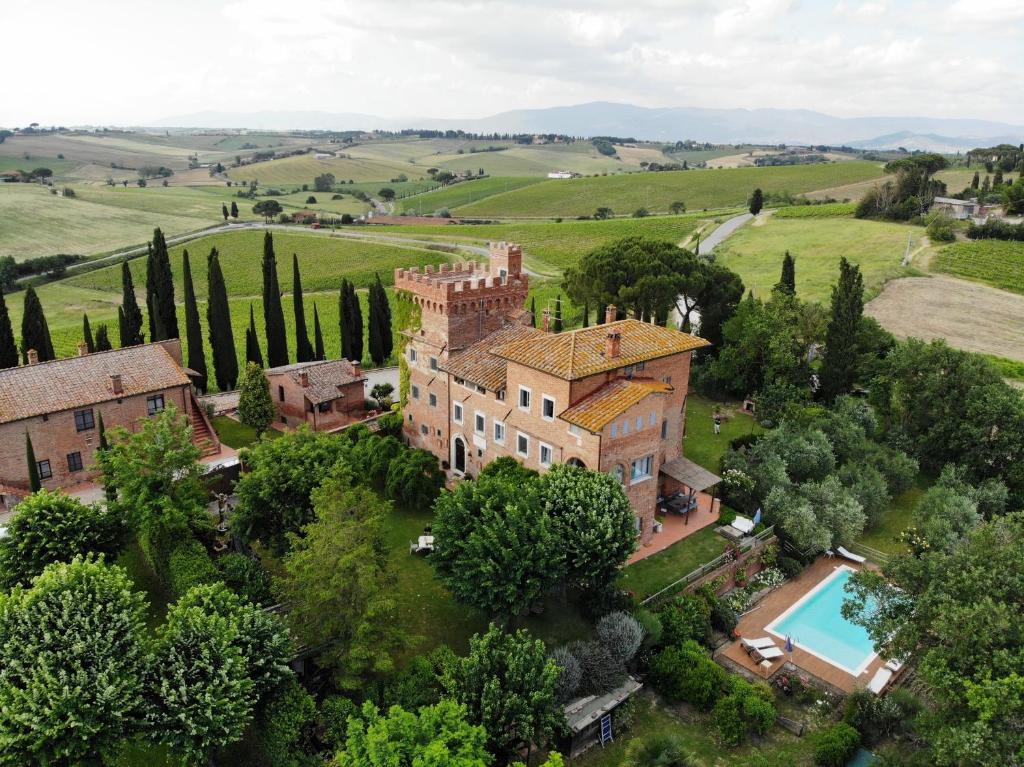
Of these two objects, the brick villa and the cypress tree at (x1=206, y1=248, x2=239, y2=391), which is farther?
the cypress tree at (x1=206, y1=248, x2=239, y2=391)

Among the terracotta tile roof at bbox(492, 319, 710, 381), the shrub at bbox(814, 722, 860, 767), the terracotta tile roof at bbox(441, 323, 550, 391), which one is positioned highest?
the terracotta tile roof at bbox(492, 319, 710, 381)

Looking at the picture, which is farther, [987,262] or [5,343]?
[987,262]

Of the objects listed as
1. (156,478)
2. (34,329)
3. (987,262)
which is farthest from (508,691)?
(987,262)

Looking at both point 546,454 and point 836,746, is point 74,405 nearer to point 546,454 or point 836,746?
point 546,454

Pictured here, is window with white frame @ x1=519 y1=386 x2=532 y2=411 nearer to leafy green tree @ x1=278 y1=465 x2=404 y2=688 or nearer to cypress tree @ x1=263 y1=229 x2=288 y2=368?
leafy green tree @ x1=278 y1=465 x2=404 y2=688

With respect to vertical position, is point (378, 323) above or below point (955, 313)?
below

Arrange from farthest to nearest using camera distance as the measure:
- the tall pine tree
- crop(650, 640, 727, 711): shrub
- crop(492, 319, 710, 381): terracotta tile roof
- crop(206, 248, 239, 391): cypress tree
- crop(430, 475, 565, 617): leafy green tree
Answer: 1. the tall pine tree
2. crop(206, 248, 239, 391): cypress tree
3. crop(492, 319, 710, 381): terracotta tile roof
4. crop(650, 640, 727, 711): shrub
5. crop(430, 475, 565, 617): leafy green tree

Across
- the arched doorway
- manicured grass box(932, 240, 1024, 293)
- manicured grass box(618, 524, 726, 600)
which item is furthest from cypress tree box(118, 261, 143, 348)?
manicured grass box(932, 240, 1024, 293)
